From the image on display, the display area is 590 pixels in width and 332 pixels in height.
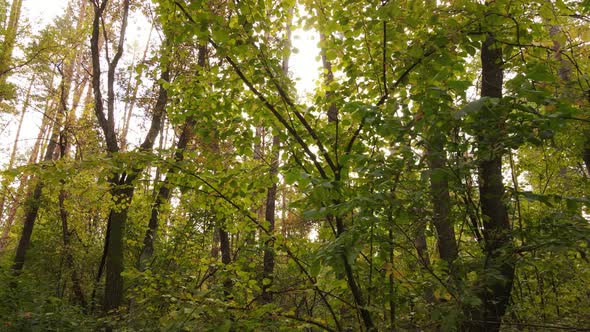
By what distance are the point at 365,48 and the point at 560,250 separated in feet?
6.07

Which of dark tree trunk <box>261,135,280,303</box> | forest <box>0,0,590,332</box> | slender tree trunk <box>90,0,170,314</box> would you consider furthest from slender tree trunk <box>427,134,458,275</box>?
slender tree trunk <box>90,0,170,314</box>

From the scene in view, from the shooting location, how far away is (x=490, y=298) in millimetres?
2486

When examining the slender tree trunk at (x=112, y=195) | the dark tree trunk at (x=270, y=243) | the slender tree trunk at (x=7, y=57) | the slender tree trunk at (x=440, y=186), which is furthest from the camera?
the slender tree trunk at (x=7, y=57)

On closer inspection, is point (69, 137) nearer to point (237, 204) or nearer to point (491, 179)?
point (237, 204)

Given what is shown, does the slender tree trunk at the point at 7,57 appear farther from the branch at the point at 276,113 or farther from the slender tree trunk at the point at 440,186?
the slender tree trunk at the point at 440,186

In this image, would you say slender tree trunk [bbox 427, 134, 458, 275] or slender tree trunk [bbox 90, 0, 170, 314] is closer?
slender tree trunk [bbox 427, 134, 458, 275]

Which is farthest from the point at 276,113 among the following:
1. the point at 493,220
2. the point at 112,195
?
the point at 112,195

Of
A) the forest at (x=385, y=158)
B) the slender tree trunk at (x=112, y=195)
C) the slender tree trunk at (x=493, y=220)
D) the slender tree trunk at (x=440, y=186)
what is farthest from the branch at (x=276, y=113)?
the slender tree trunk at (x=112, y=195)

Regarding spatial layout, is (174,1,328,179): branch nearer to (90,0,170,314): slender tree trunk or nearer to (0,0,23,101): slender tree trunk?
(90,0,170,314): slender tree trunk

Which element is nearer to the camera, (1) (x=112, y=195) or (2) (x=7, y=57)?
(1) (x=112, y=195)

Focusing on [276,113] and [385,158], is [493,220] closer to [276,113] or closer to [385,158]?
[385,158]

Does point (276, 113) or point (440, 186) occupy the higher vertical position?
point (276, 113)

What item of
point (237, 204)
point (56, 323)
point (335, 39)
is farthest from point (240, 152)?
point (56, 323)

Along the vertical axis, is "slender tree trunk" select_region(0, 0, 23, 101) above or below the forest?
above
